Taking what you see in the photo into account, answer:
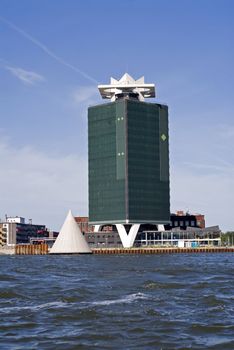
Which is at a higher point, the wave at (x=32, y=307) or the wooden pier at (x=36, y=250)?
the wooden pier at (x=36, y=250)

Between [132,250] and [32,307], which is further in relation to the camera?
[132,250]

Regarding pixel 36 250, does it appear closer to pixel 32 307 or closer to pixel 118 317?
pixel 32 307

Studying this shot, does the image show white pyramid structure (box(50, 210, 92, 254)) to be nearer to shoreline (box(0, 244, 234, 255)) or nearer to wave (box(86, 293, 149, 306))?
shoreline (box(0, 244, 234, 255))

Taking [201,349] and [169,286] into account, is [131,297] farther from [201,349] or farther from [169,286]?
[201,349]

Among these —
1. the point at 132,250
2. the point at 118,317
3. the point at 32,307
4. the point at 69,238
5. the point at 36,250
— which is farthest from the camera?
the point at 36,250

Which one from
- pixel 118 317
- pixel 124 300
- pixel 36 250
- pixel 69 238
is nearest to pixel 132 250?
pixel 36 250

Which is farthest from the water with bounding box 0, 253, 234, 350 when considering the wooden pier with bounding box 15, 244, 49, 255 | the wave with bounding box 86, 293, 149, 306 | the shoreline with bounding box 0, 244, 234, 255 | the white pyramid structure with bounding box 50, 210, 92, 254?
the wooden pier with bounding box 15, 244, 49, 255

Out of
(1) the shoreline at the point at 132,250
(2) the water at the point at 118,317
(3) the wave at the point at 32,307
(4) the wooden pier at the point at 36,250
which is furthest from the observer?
(4) the wooden pier at the point at 36,250

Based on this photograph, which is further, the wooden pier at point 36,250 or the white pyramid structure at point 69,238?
the wooden pier at point 36,250

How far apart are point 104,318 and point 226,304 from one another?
7.54 metres

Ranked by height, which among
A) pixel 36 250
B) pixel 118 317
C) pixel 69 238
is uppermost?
pixel 69 238

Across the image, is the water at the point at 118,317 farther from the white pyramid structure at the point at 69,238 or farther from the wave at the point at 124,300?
the white pyramid structure at the point at 69,238

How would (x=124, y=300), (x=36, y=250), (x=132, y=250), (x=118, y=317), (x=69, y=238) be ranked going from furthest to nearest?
(x=36, y=250)
(x=132, y=250)
(x=69, y=238)
(x=124, y=300)
(x=118, y=317)

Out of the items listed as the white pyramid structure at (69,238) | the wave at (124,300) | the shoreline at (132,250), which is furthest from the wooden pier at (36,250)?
the wave at (124,300)
